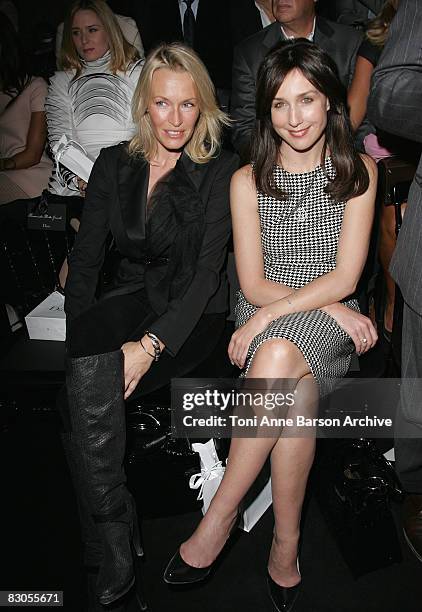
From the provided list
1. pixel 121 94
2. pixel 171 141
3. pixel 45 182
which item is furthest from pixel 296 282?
pixel 45 182

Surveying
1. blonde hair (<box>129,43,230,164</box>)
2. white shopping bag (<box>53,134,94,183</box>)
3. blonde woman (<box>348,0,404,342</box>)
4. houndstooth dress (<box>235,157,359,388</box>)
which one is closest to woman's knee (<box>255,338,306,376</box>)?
houndstooth dress (<box>235,157,359,388</box>)

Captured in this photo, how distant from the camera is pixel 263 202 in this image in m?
2.05

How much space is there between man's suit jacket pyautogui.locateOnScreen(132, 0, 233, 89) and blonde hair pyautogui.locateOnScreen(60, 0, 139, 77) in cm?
43

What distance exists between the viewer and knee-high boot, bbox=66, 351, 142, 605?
179cm

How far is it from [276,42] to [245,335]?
5.59 feet

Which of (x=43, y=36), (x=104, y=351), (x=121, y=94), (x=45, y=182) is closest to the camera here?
(x=104, y=351)

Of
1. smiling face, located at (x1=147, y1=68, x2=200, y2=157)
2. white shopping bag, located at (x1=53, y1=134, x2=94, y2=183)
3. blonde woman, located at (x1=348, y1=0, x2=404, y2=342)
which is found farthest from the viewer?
white shopping bag, located at (x1=53, y1=134, x2=94, y2=183)

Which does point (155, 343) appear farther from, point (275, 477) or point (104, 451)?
point (275, 477)

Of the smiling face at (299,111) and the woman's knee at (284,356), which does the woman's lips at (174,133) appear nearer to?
the smiling face at (299,111)

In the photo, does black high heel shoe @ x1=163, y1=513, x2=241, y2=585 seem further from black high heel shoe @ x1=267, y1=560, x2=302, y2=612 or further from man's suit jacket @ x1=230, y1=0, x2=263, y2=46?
man's suit jacket @ x1=230, y1=0, x2=263, y2=46

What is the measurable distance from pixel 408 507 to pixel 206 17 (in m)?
2.80

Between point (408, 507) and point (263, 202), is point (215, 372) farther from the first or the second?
point (408, 507)

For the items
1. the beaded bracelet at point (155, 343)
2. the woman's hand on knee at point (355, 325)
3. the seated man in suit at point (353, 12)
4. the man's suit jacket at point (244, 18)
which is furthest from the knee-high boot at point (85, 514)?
the seated man in suit at point (353, 12)

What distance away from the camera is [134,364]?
76.0 inches
